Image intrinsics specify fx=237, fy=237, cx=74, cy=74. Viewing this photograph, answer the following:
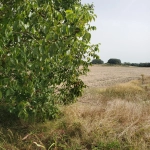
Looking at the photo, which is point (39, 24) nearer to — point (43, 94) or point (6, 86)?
point (6, 86)

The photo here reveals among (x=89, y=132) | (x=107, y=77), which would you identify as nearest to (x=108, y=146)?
(x=89, y=132)

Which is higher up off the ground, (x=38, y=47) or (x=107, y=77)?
(x=38, y=47)

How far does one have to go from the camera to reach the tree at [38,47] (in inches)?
100

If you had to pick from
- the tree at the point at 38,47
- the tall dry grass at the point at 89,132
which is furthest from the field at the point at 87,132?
the tree at the point at 38,47

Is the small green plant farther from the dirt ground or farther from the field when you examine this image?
the dirt ground

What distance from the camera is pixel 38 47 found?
8.40ft

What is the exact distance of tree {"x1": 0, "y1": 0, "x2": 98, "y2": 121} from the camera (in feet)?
8.36

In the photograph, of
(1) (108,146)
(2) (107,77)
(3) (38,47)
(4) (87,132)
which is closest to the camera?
(3) (38,47)

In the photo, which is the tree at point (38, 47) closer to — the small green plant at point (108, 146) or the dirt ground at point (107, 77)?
the small green plant at point (108, 146)

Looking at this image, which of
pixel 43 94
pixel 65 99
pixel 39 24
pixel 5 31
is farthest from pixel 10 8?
pixel 65 99

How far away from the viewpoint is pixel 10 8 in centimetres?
340

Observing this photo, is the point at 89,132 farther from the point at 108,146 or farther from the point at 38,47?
the point at 38,47

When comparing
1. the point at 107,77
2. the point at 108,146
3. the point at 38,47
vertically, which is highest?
the point at 38,47

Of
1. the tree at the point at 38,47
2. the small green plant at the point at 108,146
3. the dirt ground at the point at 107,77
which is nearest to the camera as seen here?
the tree at the point at 38,47
